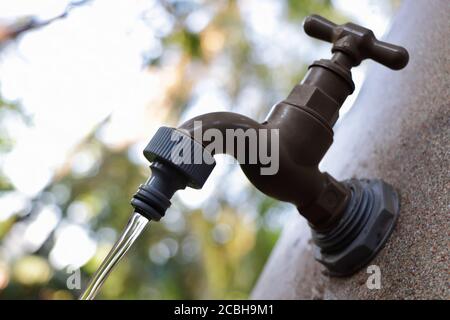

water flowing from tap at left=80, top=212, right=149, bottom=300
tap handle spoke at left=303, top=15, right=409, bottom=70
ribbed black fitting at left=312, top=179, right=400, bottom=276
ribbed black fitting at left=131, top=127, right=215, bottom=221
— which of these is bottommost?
water flowing from tap at left=80, top=212, right=149, bottom=300

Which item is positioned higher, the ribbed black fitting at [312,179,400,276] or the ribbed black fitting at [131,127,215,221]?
the ribbed black fitting at [312,179,400,276]

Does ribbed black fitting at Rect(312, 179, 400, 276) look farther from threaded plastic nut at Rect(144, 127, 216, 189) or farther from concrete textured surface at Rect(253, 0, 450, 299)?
threaded plastic nut at Rect(144, 127, 216, 189)

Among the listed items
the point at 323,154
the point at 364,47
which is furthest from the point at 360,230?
the point at 364,47

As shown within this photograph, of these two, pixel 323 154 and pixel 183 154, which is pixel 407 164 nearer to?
pixel 323 154

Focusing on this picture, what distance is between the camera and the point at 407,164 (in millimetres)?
851

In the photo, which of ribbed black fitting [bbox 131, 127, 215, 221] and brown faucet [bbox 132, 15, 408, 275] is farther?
brown faucet [bbox 132, 15, 408, 275]

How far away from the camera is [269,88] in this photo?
5980 mm

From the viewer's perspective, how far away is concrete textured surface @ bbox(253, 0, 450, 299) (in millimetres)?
736

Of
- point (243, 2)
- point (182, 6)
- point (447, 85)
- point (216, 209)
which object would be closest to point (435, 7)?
point (447, 85)

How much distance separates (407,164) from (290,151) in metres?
0.20

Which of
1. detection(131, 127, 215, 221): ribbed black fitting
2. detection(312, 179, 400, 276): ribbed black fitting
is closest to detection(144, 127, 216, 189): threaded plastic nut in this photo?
detection(131, 127, 215, 221): ribbed black fitting

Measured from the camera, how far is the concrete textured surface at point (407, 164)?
0.74 m

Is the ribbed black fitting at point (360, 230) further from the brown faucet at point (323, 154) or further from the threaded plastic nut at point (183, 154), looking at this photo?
the threaded plastic nut at point (183, 154)
